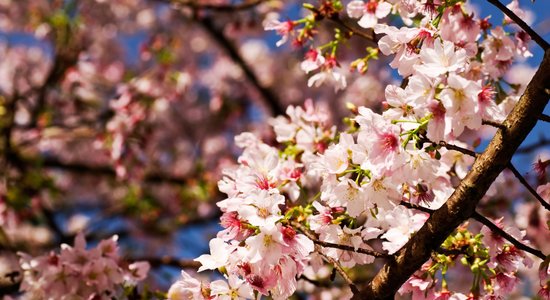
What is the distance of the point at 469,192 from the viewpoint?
1.97m

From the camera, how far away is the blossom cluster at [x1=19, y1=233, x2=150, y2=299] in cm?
284

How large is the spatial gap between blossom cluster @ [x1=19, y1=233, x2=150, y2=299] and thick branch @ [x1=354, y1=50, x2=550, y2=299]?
1214 millimetres

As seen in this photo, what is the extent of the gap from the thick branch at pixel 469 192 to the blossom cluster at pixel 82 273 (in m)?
1.21

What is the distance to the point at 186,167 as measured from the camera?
8859mm

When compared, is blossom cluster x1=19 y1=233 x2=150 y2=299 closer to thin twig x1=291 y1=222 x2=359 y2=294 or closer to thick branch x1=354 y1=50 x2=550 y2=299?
thin twig x1=291 y1=222 x2=359 y2=294

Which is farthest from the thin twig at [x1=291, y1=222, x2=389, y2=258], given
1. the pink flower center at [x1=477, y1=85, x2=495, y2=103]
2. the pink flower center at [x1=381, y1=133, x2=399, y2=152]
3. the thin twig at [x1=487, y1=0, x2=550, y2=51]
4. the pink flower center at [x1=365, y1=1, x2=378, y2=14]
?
the pink flower center at [x1=365, y1=1, x2=378, y2=14]

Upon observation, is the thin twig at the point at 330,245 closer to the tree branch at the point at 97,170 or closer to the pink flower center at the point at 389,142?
the pink flower center at the point at 389,142

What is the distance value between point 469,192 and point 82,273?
5.69ft

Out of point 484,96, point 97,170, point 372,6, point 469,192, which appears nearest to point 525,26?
point 484,96

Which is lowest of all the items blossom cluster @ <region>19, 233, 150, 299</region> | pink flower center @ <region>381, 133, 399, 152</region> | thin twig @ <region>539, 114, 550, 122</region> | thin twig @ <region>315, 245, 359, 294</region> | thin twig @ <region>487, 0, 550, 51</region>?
blossom cluster @ <region>19, 233, 150, 299</region>

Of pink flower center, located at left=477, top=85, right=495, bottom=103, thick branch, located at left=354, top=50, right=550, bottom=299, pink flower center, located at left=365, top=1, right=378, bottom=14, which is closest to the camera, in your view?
thick branch, located at left=354, top=50, right=550, bottom=299

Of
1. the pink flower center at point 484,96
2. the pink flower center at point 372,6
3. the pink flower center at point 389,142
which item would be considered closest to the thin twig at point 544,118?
the pink flower center at point 484,96

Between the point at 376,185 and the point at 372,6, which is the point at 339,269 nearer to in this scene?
the point at 376,185

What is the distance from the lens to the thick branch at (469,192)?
190 centimetres
